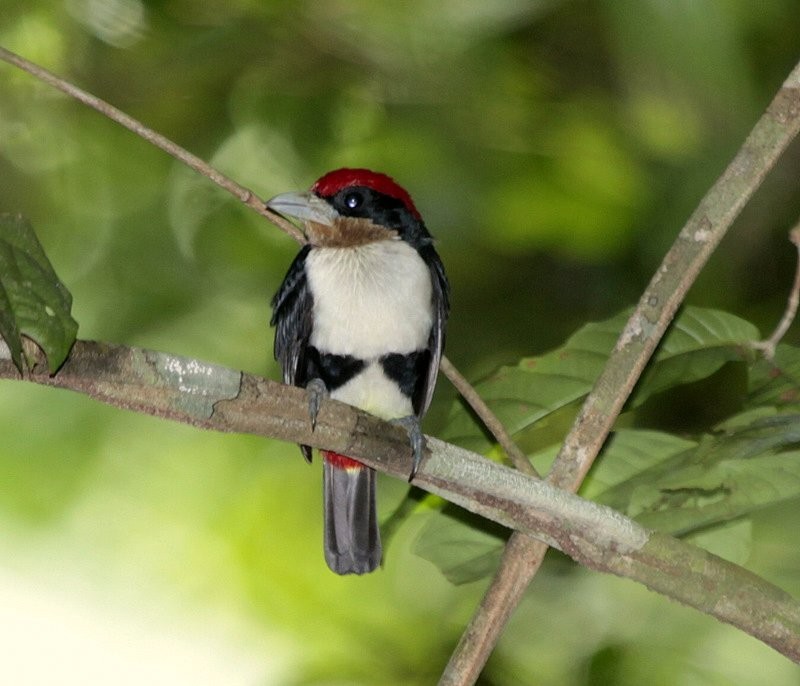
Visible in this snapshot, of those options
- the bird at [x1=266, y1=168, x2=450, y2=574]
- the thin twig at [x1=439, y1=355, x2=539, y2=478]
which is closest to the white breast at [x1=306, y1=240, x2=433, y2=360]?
the bird at [x1=266, y1=168, x2=450, y2=574]

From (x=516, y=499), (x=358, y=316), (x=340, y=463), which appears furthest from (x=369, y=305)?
(x=516, y=499)

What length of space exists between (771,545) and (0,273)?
3035 mm

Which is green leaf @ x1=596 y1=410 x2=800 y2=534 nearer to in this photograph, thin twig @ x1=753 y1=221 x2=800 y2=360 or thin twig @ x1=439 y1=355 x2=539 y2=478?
thin twig @ x1=753 y1=221 x2=800 y2=360

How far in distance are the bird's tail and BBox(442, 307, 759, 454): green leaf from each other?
2.50 feet

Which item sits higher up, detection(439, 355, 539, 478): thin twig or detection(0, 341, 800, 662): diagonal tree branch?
detection(439, 355, 539, 478): thin twig

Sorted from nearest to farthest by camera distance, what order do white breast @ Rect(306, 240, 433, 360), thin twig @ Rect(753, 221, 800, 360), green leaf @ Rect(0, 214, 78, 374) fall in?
1. green leaf @ Rect(0, 214, 78, 374)
2. thin twig @ Rect(753, 221, 800, 360)
3. white breast @ Rect(306, 240, 433, 360)

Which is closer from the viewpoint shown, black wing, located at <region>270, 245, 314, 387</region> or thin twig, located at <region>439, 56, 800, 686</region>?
thin twig, located at <region>439, 56, 800, 686</region>

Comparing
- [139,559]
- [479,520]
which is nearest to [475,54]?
[479,520]

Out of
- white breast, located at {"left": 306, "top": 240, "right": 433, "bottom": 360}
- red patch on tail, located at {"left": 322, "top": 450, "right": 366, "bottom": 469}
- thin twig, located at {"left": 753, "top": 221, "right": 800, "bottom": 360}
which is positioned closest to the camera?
thin twig, located at {"left": 753, "top": 221, "right": 800, "bottom": 360}

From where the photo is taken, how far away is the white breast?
3107 millimetres

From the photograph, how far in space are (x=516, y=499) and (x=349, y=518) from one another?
1.33 metres

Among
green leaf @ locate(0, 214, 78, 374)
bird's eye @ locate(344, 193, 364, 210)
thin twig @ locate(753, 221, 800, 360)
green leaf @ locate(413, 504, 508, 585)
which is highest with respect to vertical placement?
bird's eye @ locate(344, 193, 364, 210)

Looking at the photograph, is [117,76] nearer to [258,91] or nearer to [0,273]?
[258,91]

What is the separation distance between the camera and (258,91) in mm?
4441
